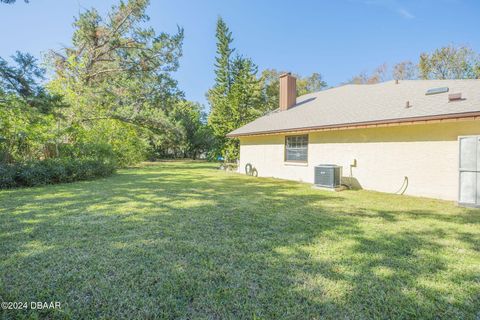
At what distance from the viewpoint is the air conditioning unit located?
8.28 meters

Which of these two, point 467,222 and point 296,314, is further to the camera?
point 467,222

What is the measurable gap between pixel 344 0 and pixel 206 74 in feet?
62.9

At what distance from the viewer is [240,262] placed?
288 cm

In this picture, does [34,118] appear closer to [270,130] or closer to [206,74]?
[270,130]

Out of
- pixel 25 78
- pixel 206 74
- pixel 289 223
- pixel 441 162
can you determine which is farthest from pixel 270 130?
pixel 206 74

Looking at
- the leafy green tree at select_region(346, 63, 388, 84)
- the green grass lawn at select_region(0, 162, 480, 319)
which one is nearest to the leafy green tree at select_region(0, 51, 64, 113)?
the green grass lawn at select_region(0, 162, 480, 319)

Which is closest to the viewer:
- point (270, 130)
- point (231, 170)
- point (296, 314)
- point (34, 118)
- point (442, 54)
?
point (296, 314)

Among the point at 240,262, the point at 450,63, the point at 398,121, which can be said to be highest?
the point at 450,63

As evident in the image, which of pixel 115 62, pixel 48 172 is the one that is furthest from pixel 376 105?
pixel 115 62

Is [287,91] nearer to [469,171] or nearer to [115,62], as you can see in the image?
[469,171]

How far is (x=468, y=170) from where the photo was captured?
5.87 metres

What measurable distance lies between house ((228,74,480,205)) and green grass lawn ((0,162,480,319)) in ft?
5.24

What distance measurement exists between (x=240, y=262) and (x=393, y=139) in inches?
287

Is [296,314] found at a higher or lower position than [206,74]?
lower
